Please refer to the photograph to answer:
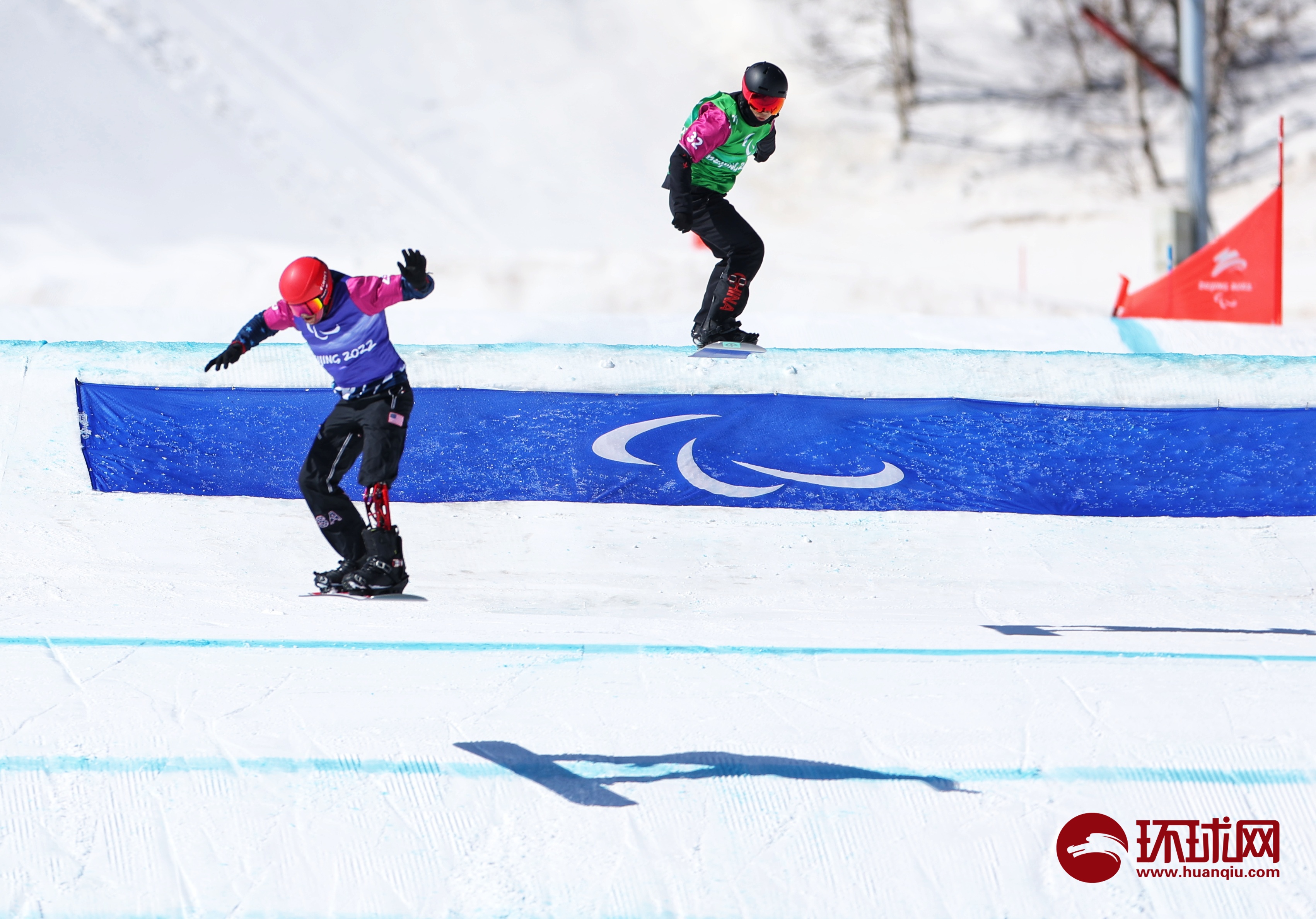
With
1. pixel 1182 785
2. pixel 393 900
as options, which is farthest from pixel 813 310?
pixel 393 900

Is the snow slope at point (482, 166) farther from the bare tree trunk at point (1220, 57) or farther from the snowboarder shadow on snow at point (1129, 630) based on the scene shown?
the snowboarder shadow on snow at point (1129, 630)

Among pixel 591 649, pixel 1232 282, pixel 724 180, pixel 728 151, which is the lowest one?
pixel 591 649

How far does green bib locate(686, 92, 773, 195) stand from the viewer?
6016mm

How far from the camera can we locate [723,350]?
256 inches

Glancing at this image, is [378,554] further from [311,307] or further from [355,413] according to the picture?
[311,307]

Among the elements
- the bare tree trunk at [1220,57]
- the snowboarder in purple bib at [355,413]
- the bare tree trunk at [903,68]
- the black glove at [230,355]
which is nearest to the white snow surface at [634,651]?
the snowboarder in purple bib at [355,413]

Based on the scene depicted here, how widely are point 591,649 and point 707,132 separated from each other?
2.81 meters

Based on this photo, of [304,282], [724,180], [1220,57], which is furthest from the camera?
[1220,57]

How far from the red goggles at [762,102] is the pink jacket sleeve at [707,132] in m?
0.15

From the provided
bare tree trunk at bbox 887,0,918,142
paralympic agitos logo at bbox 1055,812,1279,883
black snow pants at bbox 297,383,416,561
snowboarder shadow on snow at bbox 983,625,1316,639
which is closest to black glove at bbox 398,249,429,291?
black snow pants at bbox 297,383,416,561

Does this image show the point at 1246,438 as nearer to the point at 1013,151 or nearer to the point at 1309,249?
the point at 1309,249

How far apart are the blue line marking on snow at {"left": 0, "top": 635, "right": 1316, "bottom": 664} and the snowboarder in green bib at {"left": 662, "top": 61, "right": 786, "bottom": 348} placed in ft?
6.94

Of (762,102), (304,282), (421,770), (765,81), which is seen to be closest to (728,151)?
(762,102)

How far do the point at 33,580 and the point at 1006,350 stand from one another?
640 cm
